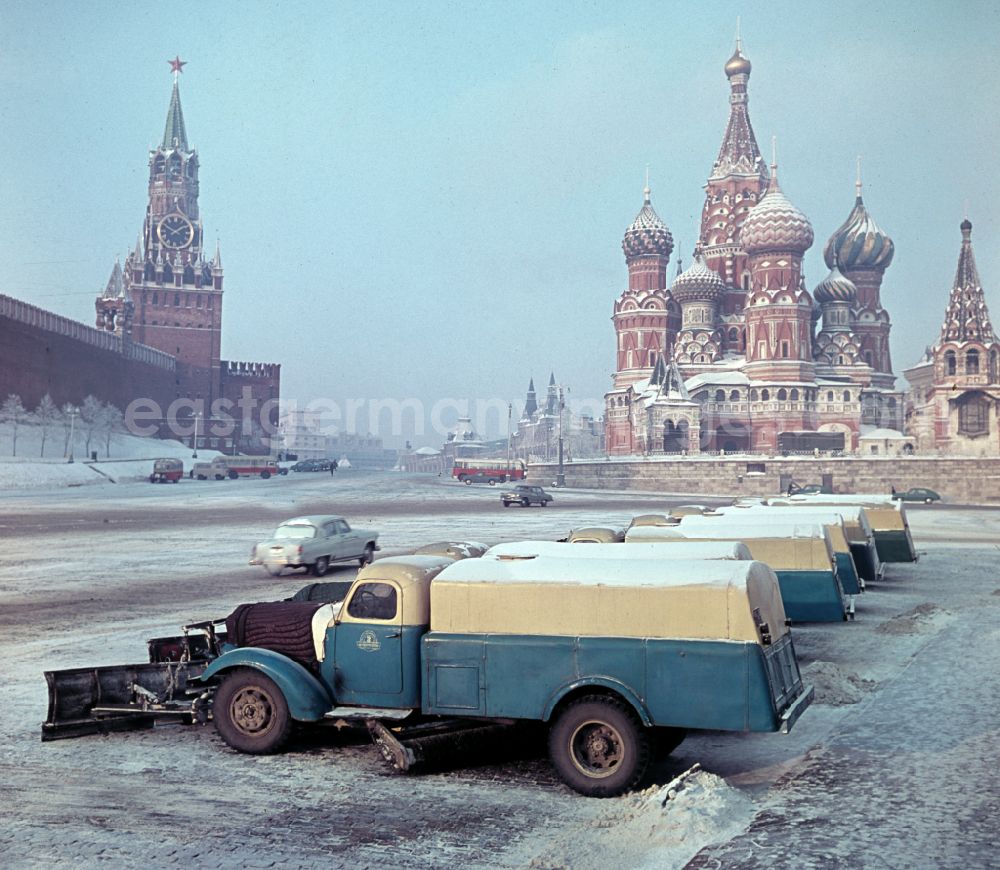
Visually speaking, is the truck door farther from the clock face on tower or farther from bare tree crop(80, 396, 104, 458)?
the clock face on tower

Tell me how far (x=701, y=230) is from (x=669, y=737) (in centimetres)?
9610

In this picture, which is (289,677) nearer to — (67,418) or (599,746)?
(599,746)

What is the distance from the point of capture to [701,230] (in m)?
99.3

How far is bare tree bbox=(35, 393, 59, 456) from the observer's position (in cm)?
7394

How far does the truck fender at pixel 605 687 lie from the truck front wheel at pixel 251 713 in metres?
2.42

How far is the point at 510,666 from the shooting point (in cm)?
774

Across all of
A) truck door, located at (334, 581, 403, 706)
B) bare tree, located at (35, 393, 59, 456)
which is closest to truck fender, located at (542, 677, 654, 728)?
truck door, located at (334, 581, 403, 706)

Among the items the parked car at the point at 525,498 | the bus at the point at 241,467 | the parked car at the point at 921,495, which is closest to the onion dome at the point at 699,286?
the parked car at the point at 921,495

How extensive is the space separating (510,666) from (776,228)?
83.7m

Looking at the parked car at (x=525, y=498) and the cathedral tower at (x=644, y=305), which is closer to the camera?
the parked car at (x=525, y=498)

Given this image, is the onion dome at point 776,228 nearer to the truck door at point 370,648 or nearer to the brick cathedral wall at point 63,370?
the brick cathedral wall at point 63,370

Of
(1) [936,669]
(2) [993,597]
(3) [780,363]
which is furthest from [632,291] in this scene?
(1) [936,669]

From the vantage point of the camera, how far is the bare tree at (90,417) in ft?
270

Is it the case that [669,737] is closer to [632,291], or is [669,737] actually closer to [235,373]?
[632,291]
